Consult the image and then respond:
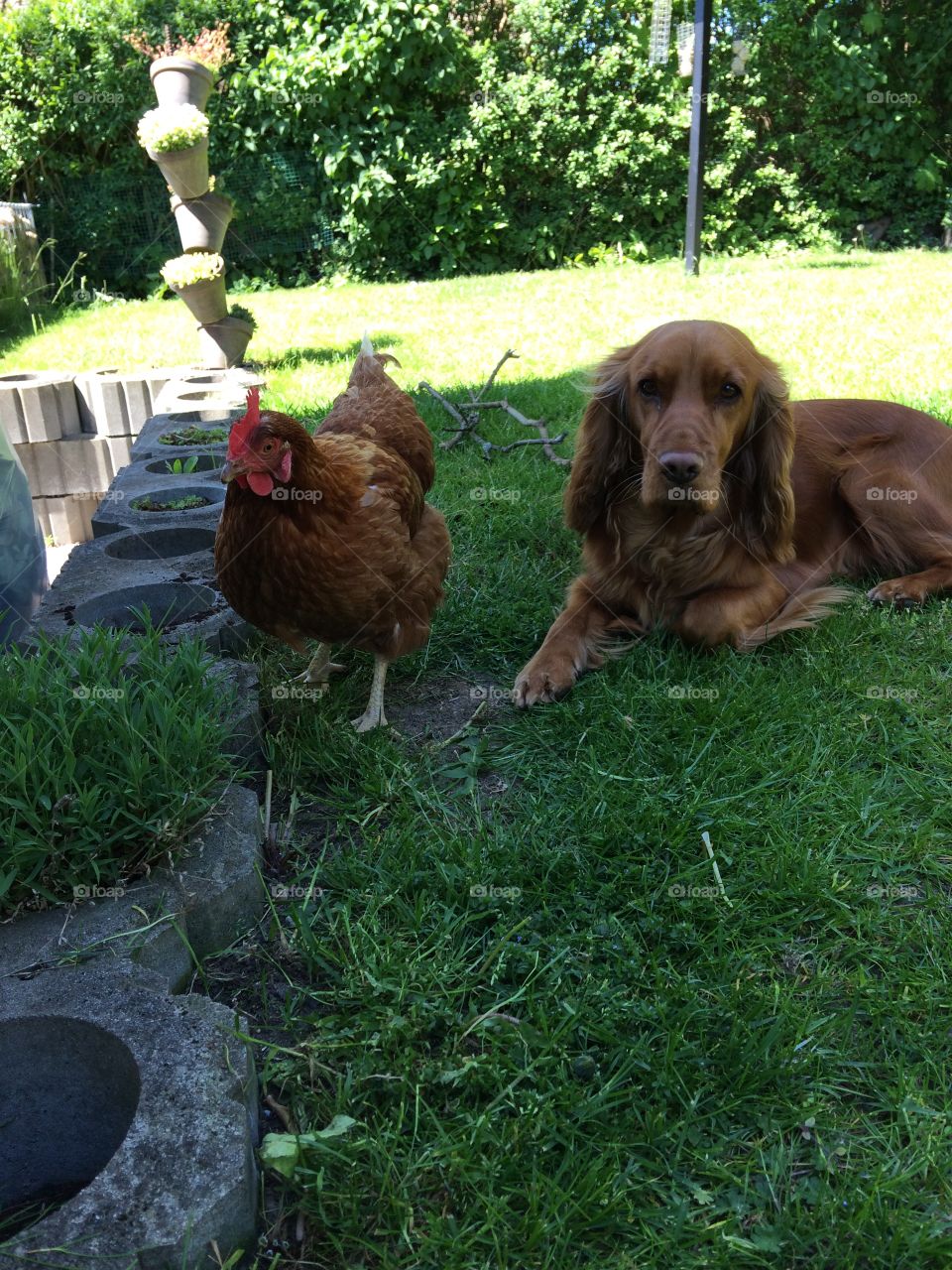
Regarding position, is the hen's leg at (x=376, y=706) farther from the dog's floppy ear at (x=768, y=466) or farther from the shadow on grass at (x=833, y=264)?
the shadow on grass at (x=833, y=264)

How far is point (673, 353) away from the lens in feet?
8.48

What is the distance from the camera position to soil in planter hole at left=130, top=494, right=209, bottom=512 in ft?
11.3

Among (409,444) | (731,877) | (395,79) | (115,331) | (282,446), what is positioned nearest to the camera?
(731,877)

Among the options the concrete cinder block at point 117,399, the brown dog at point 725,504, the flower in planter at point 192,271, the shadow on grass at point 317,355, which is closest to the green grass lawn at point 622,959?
the brown dog at point 725,504

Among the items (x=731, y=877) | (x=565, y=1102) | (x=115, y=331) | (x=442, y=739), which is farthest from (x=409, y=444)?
(x=115, y=331)

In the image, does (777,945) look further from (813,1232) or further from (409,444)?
(409,444)

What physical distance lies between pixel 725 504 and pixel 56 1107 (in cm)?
226

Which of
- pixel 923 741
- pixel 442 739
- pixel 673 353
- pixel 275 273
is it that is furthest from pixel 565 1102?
pixel 275 273

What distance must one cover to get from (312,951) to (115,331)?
872 centimetres

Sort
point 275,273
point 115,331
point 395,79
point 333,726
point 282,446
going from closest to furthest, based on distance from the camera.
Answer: point 282,446 → point 333,726 → point 115,331 → point 395,79 → point 275,273

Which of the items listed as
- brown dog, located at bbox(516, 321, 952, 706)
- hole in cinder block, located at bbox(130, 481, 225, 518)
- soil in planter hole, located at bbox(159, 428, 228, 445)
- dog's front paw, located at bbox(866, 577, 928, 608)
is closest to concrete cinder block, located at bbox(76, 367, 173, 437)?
soil in planter hole, located at bbox(159, 428, 228, 445)

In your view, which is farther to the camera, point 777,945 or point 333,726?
point 333,726

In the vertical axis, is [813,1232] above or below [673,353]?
below

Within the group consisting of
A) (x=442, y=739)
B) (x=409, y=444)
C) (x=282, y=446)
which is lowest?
(x=442, y=739)
